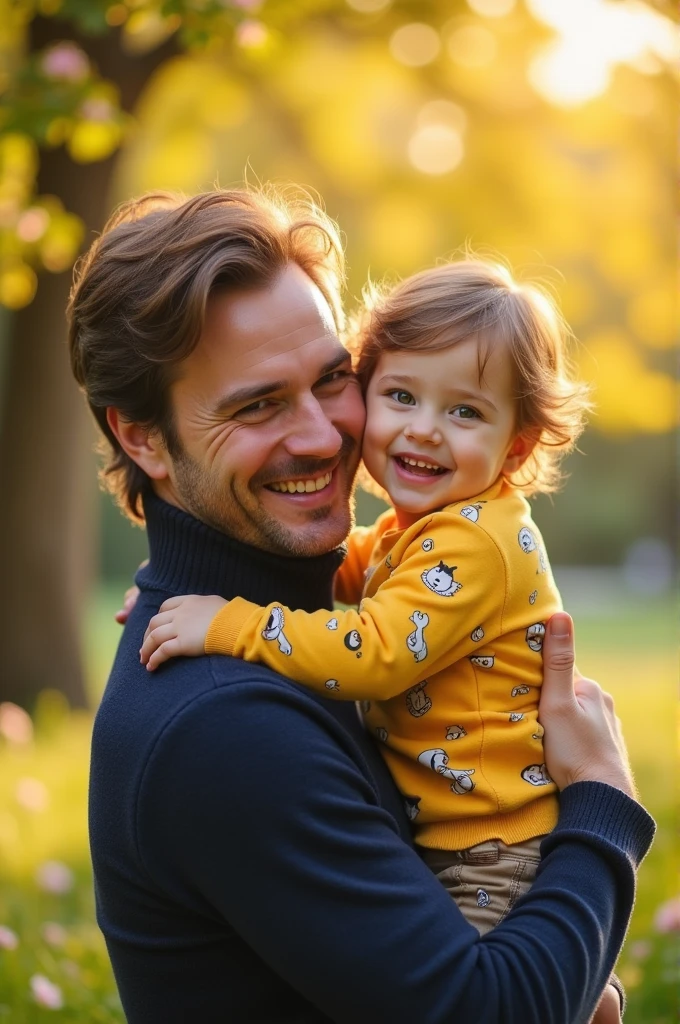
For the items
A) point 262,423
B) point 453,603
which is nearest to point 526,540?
point 453,603

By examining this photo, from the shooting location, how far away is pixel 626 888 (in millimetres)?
1984

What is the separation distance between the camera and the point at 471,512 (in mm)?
2336

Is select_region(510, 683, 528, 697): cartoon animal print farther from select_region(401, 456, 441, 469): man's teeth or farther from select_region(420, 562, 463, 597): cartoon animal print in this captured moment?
select_region(401, 456, 441, 469): man's teeth

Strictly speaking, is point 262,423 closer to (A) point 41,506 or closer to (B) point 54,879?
(B) point 54,879

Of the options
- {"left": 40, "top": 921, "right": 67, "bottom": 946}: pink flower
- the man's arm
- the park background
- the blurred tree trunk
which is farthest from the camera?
the blurred tree trunk

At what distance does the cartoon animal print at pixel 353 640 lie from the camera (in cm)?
213

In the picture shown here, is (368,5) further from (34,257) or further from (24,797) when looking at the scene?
(24,797)

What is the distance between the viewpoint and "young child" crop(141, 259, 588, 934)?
7.01ft

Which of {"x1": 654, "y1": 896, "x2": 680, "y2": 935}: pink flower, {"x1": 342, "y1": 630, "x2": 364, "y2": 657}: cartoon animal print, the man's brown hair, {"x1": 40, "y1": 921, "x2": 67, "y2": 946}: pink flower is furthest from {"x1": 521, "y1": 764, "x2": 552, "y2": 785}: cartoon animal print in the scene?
{"x1": 40, "y1": 921, "x2": 67, "y2": 946}: pink flower

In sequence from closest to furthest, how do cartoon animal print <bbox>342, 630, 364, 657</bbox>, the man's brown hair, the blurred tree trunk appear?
cartoon animal print <bbox>342, 630, 364, 657</bbox> → the man's brown hair → the blurred tree trunk

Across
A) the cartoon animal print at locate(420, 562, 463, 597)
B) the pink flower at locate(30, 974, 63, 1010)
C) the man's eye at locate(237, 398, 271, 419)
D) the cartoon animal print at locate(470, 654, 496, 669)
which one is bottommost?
the pink flower at locate(30, 974, 63, 1010)

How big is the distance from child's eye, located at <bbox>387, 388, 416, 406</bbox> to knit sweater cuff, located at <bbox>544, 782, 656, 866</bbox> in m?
0.86

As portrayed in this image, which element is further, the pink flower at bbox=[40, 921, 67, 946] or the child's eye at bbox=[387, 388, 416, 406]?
the pink flower at bbox=[40, 921, 67, 946]

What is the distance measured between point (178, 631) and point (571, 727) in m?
0.77
